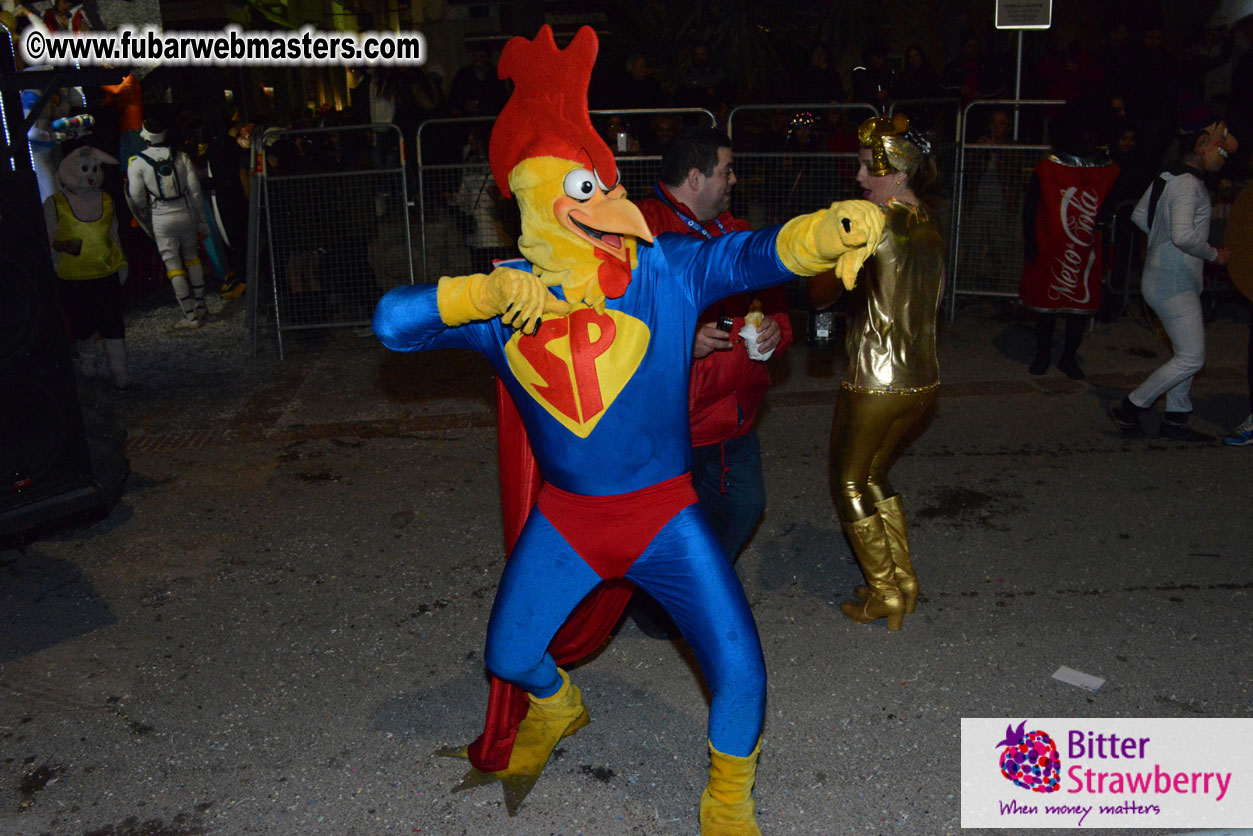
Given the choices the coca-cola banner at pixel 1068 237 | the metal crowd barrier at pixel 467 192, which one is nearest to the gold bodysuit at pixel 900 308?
the coca-cola banner at pixel 1068 237

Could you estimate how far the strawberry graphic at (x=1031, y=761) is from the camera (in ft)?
10.5

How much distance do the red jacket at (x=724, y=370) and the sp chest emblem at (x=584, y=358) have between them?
803 millimetres

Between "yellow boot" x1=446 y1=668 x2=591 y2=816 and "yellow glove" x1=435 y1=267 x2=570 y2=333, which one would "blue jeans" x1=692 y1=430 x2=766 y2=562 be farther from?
"yellow glove" x1=435 y1=267 x2=570 y2=333

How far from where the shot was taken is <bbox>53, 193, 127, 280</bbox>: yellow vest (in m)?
7.12

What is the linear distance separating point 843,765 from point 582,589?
116 cm

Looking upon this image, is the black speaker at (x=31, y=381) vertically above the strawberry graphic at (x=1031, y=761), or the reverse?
the black speaker at (x=31, y=381)

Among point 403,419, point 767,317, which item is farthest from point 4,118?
point 767,317

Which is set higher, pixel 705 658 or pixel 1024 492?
pixel 705 658

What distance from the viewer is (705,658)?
286cm

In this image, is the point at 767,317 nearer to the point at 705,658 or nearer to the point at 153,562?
the point at 705,658

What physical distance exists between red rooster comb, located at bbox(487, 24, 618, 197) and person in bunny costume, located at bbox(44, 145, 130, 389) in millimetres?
5447

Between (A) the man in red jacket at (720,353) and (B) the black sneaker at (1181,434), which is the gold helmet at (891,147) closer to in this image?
(A) the man in red jacket at (720,353)

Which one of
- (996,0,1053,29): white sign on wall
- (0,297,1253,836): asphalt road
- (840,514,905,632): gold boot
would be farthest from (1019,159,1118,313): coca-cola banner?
Result: (840,514,905,632): gold boot

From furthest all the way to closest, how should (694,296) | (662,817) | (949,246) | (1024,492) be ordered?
(949,246), (1024,492), (662,817), (694,296)
